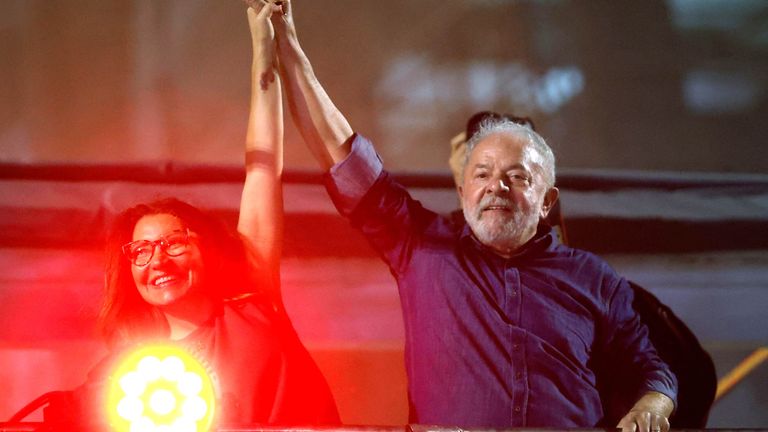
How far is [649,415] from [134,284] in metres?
1.22

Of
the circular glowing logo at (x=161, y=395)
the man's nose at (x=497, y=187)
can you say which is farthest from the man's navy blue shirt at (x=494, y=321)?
the circular glowing logo at (x=161, y=395)

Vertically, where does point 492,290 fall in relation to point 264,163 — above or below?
below

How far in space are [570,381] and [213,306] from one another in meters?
0.87

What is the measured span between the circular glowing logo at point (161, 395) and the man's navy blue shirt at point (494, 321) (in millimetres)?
528

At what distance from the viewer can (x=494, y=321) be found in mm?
1781

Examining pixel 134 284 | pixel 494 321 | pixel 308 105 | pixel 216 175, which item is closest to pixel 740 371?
pixel 494 321

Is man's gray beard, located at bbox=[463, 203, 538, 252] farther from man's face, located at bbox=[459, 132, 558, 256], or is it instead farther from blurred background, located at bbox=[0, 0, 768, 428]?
blurred background, located at bbox=[0, 0, 768, 428]

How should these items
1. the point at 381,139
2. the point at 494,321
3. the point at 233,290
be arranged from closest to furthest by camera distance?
the point at 494,321, the point at 233,290, the point at 381,139

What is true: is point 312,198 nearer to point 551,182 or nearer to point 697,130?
point 551,182

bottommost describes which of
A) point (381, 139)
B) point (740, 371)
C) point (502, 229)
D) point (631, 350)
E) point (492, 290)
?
point (740, 371)

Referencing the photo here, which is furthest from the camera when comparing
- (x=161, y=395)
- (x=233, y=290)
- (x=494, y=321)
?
(x=233, y=290)

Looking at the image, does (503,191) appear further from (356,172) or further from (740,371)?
(740,371)

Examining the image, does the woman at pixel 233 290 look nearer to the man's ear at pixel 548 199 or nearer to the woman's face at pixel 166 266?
the woman's face at pixel 166 266

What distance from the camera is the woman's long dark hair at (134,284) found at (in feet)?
6.05
